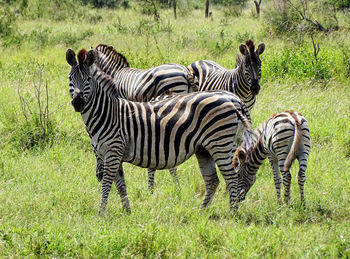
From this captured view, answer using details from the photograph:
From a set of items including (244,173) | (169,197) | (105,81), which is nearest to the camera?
(105,81)

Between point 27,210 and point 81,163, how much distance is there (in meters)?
1.84

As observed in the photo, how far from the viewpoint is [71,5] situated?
28.8m

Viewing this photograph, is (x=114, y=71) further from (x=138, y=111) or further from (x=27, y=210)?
(x=27, y=210)

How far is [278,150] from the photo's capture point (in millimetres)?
6203

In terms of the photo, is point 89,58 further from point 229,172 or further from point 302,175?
point 302,175

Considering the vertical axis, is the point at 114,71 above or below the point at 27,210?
above

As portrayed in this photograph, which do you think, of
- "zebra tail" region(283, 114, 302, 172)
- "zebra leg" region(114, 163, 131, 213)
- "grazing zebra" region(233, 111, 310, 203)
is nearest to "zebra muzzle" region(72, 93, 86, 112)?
"zebra leg" region(114, 163, 131, 213)

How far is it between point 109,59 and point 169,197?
12.4 ft

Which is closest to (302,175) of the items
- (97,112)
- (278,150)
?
(278,150)

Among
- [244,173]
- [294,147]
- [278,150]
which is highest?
[294,147]

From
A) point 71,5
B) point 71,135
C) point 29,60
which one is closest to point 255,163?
point 71,135

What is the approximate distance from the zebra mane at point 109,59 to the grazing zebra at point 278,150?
338 centimetres

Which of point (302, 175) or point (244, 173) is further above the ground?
point (302, 175)

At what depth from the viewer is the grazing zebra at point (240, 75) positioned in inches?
315
